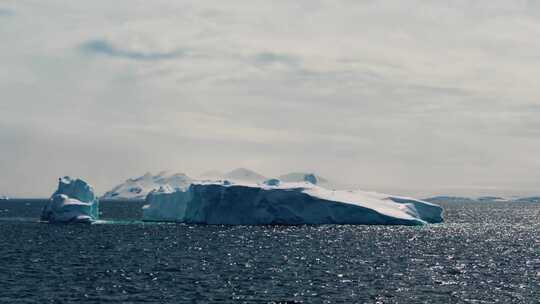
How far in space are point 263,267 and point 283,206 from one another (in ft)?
155

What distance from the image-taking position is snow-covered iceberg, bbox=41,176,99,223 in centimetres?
10894

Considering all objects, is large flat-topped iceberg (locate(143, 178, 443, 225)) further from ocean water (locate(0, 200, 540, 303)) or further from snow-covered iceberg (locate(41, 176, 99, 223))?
snow-covered iceberg (locate(41, 176, 99, 223))

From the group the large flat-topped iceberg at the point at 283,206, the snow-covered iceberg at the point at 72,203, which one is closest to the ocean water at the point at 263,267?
the large flat-topped iceberg at the point at 283,206

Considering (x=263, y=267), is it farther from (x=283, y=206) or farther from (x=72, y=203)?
(x=72, y=203)

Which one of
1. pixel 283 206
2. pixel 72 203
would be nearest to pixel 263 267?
pixel 283 206

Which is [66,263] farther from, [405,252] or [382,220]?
[382,220]

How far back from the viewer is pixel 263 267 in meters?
56.6

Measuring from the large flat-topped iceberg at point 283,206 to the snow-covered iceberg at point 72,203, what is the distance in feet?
53.9

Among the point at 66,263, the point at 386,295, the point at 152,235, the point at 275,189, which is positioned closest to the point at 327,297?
the point at 386,295

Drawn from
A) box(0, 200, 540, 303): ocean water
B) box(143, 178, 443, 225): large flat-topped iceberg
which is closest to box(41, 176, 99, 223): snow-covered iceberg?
box(0, 200, 540, 303): ocean water

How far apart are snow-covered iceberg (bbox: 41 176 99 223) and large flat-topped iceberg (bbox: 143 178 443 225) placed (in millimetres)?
16442

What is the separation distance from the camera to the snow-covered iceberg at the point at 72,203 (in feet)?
357

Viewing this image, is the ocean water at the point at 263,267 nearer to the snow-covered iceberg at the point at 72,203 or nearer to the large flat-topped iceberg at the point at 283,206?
the large flat-topped iceberg at the point at 283,206

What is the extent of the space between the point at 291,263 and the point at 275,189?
136ft
